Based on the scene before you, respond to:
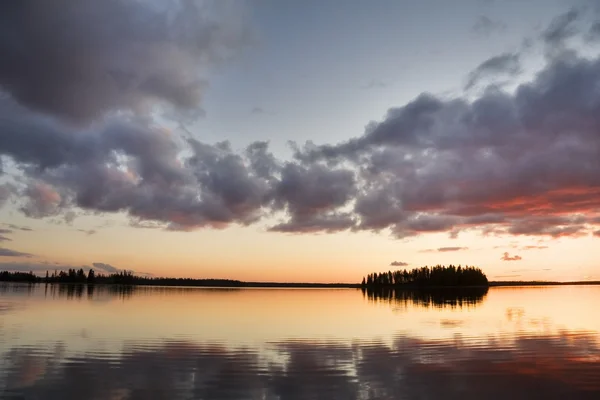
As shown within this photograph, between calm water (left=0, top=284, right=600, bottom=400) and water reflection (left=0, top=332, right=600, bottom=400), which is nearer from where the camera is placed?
water reflection (left=0, top=332, right=600, bottom=400)

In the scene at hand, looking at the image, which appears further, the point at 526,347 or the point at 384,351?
the point at 526,347

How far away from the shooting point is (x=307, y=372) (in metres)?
27.0

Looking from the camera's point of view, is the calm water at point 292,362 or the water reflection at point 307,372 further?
the calm water at point 292,362

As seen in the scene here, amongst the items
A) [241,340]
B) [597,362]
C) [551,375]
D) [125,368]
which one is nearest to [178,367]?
[125,368]

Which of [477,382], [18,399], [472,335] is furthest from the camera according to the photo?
[472,335]

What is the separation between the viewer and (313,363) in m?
29.9

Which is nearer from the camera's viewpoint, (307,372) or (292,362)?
(307,372)

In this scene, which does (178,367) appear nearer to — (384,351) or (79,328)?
(384,351)

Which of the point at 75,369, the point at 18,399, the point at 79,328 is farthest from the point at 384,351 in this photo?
the point at 79,328

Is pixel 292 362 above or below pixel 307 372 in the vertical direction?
below

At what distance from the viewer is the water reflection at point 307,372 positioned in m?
22.4

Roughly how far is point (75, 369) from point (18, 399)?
21.5 feet

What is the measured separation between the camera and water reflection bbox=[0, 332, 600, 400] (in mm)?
22438

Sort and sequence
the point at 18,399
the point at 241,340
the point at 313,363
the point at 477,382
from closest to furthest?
the point at 18,399 → the point at 477,382 → the point at 313,363 → the point at 241,340
